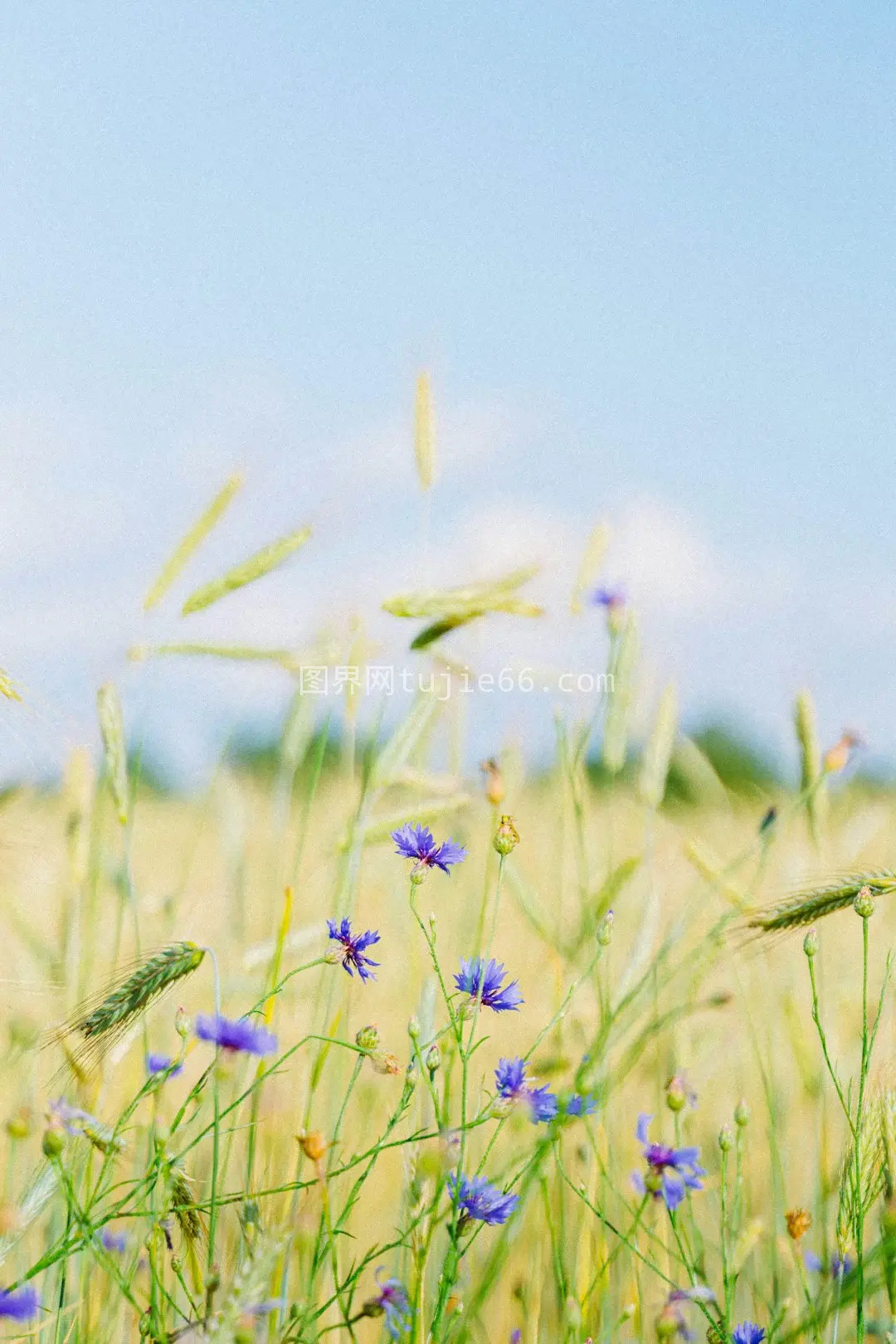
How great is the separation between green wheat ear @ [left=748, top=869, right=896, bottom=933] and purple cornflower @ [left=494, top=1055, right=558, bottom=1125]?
241 mm

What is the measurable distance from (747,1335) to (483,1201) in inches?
9.1

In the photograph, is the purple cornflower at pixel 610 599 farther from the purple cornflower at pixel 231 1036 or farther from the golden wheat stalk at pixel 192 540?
the purple cornflower at pixel 231 1036

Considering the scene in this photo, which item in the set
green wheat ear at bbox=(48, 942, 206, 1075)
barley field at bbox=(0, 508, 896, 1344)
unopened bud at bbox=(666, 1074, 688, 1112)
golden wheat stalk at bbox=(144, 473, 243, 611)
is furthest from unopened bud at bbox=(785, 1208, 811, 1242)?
golden wheat stalk at bbox=(144, 473, 243, 611)

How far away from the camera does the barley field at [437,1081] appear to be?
2.72 ft

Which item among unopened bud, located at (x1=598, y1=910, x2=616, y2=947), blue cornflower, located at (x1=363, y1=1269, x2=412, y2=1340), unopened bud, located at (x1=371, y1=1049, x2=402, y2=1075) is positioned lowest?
blue cornflower, located at (x1=363, y1=1269, x2=412, y2=1340)

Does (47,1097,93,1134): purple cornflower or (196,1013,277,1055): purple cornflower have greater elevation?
(196,1013,277,1055): purple cornflower

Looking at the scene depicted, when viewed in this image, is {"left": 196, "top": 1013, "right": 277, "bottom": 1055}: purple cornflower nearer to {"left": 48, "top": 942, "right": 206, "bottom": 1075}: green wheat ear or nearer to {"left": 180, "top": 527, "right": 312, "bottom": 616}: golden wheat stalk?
{"left": 48, "top": 942, "right": 206, "bottom": 1075}: green wheat ear

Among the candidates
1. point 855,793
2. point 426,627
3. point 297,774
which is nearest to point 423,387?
point 426,627

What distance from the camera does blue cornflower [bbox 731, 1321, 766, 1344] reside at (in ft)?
2.95

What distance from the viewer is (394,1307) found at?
0.86 m

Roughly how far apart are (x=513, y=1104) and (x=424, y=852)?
0.21 metres

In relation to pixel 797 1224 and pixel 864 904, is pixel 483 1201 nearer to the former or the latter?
pixel 797 1224

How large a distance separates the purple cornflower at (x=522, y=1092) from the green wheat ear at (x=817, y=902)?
0.24 meters

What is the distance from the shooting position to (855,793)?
443 centimetres
